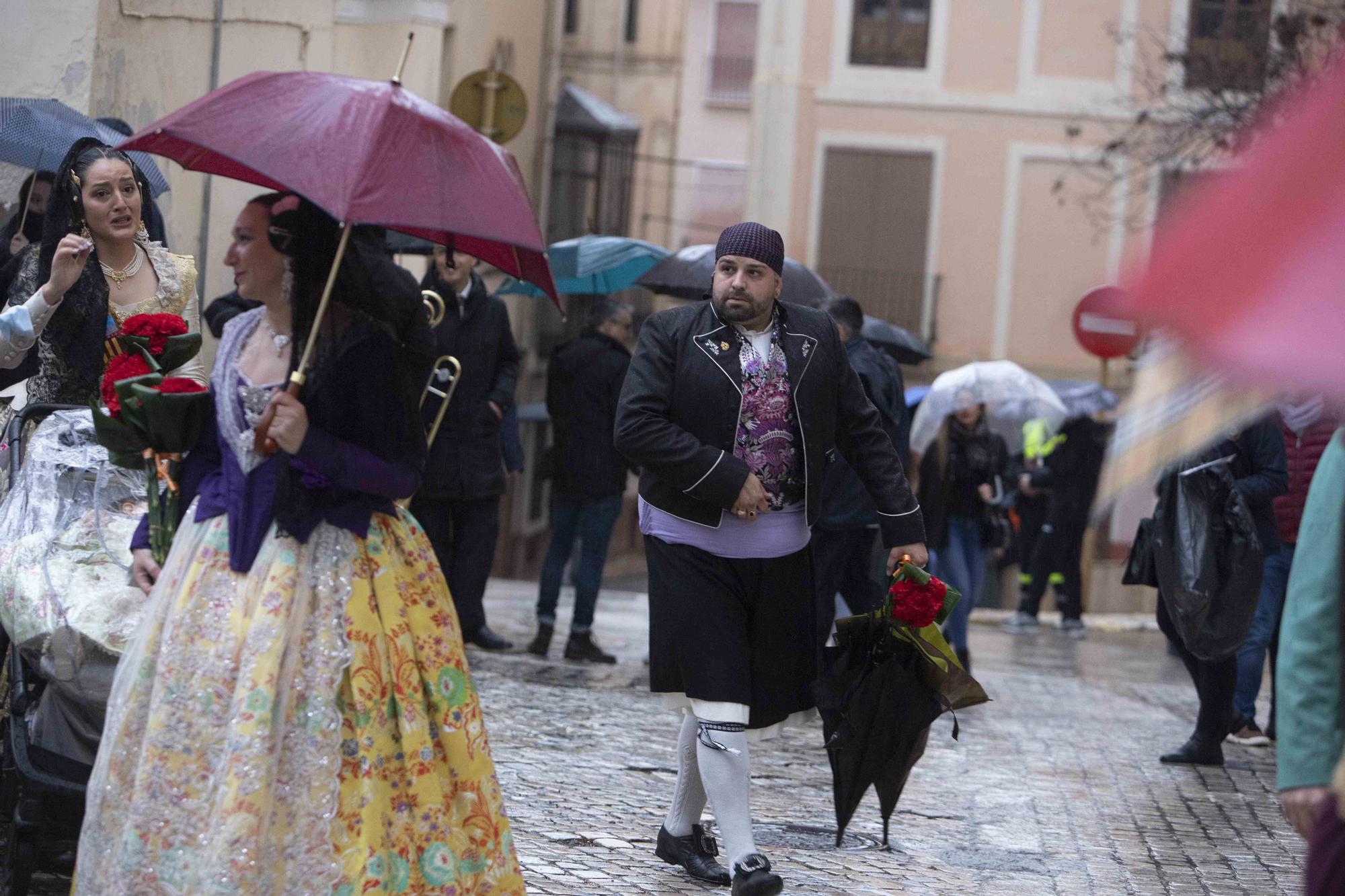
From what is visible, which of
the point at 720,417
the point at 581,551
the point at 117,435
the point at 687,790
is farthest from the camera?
the point at 581,551

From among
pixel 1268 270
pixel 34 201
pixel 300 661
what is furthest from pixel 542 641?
pixel 1268 270

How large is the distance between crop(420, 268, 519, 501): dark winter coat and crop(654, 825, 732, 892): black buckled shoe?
3742mm

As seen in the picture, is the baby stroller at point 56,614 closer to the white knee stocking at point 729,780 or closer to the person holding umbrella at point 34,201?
the white knee stocking at point 729,780

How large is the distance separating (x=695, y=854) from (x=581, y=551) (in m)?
4.81

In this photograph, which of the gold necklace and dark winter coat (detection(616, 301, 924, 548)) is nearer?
dark winter coat (detection(616, 301, 924, 548))

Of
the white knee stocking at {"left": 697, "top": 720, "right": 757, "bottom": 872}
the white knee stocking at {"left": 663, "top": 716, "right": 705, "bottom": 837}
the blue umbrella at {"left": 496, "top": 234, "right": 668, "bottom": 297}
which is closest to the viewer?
the white knee stocking at {"left": 697, "top": 720, "right": 757, "bottom": 872}

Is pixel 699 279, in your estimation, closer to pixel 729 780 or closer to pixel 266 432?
pixel 729 780

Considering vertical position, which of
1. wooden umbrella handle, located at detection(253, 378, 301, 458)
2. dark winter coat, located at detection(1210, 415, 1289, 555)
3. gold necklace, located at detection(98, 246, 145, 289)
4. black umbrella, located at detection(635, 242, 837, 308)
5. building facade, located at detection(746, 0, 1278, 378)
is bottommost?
dark winter coat, located at detection(1210, 415, 1289, 555)

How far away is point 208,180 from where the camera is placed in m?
10.3

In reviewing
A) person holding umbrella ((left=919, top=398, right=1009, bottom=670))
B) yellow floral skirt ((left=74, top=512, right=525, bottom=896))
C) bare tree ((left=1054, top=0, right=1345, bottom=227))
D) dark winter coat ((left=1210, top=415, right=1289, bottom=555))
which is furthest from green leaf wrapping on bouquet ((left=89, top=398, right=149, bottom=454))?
bare tree ((left=1054, top=0, right=1345, bottom=227))

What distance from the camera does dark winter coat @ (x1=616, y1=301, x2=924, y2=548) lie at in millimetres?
5199

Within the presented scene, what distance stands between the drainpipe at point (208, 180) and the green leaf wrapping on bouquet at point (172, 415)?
6307 mm

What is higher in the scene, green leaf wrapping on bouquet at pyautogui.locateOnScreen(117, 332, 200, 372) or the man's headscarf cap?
the man's headscarf cap

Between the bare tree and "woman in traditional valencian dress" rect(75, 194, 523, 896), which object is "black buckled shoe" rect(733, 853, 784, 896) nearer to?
"woman in traditional valencian dress" rect(75, 194, 523, 896)
